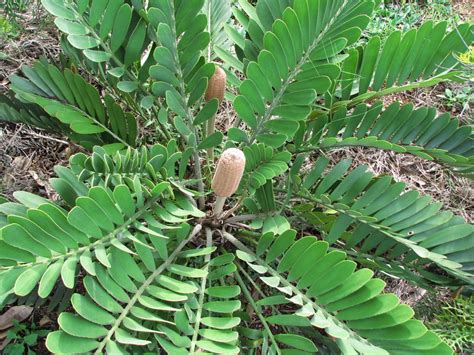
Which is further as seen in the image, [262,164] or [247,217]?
[247,217]

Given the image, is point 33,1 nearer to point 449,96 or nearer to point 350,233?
point 350,233

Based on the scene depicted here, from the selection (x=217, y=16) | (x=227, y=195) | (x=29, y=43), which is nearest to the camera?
(x=227, y=195)

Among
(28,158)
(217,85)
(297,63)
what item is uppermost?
(297,63)

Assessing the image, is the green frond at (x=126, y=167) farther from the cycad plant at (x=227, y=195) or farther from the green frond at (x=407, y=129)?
the green frond at (x=407, y=129)

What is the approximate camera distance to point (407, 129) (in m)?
1.24

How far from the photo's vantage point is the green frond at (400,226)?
3.58ft

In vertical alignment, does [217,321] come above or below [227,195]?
below

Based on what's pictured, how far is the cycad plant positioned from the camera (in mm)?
858

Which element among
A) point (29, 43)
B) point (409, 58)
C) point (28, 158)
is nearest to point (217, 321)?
point (409, 58)

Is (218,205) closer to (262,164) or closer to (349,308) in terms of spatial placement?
(262,164)

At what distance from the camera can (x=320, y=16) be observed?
1.05 metres

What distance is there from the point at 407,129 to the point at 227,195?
1.69ft

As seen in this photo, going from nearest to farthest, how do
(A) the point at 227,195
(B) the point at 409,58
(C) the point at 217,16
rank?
(A) the point at 227,195 < (B) the point at 409,58 < (C) the point at 217,16

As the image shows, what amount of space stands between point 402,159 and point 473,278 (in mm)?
756
